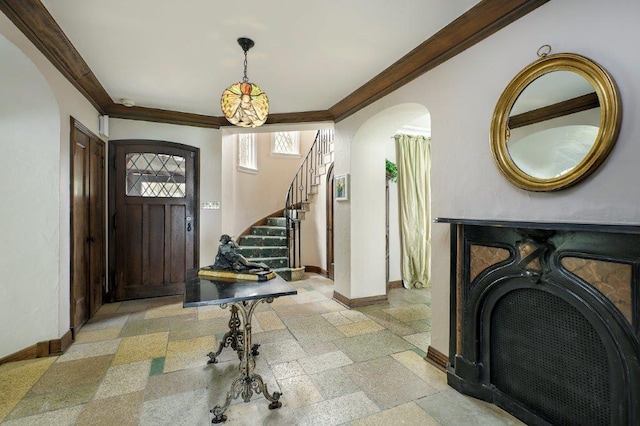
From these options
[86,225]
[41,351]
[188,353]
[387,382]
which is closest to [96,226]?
[86,225]

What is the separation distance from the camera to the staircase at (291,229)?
5.34m

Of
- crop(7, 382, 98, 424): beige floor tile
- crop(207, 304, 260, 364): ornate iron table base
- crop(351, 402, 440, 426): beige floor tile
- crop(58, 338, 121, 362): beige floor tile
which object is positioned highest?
crop(207, 304, 260, 364): ornate iron table base

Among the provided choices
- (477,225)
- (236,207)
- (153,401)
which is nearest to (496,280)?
(477,225)

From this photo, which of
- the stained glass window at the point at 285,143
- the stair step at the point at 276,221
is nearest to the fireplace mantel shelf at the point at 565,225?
the stair step at the point at 276,221

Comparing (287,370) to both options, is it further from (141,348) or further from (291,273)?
(291,273)

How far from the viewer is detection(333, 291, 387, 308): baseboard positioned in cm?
375

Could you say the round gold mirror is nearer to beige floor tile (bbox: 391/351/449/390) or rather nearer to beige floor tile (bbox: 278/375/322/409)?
beige floor tile (bbox: 391/351/449/390)

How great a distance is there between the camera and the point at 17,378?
2.17m

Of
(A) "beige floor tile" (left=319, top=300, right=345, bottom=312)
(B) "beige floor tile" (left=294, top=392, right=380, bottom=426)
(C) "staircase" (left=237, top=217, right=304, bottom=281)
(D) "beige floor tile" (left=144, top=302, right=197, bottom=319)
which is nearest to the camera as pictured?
(B) "beige floor tile" (left=294, top=392, right=380, bottom=426)

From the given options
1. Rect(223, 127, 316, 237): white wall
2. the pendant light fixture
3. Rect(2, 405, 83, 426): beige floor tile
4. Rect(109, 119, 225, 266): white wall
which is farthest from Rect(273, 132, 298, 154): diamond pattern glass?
Rect(2, 405, 83, 426): beige floor tile

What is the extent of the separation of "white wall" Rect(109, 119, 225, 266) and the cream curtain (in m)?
2.81

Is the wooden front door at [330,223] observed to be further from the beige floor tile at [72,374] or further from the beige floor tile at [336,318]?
the beige floor tile at [72,374]

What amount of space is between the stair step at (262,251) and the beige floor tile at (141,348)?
2.50 metres

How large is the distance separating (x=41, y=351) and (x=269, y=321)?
6.44 feet
